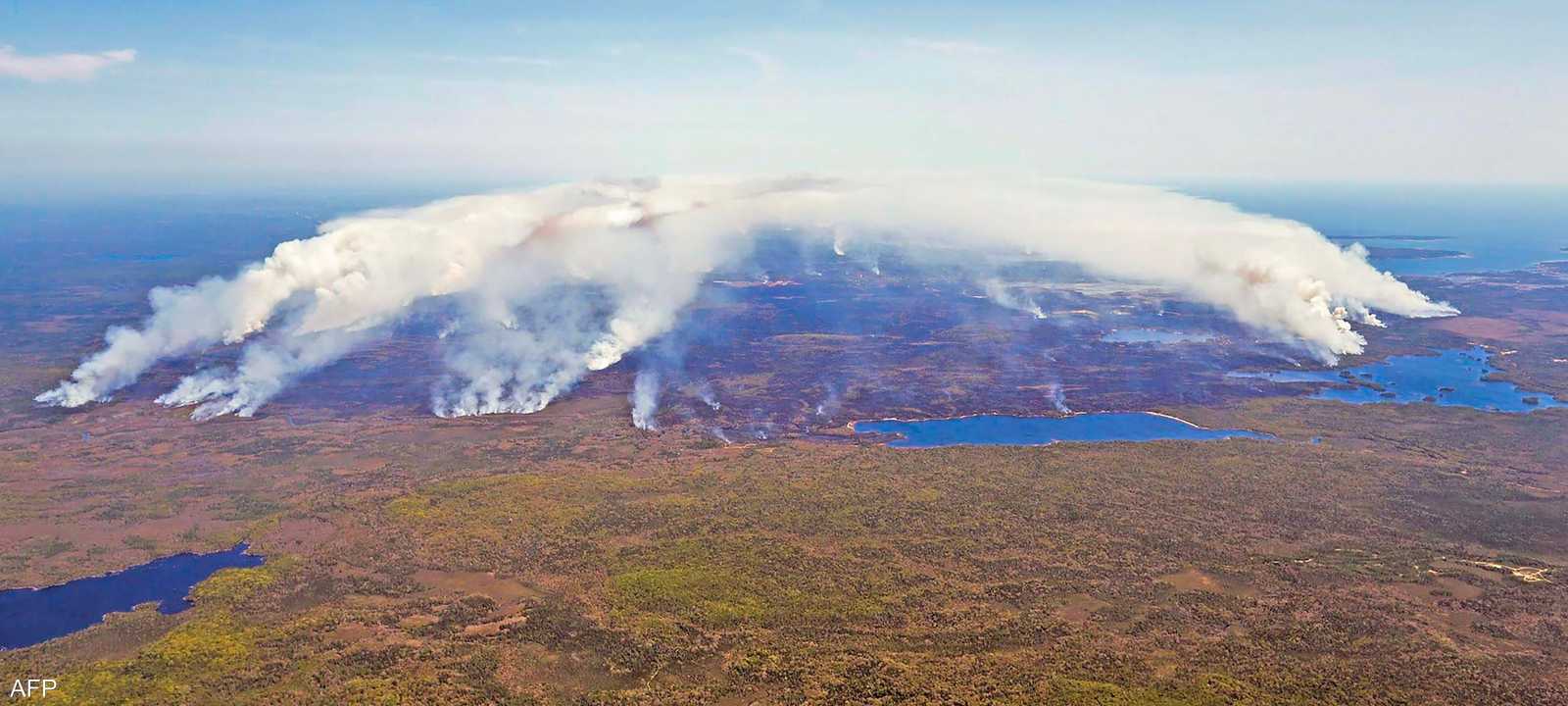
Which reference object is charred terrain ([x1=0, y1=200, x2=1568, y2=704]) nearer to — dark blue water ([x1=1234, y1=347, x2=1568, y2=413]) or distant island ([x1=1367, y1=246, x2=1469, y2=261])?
dark blue water ([x1=1234, y1=347, x2=1568, y2=413])

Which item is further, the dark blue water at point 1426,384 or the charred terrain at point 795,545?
the dark blue water at point 1426,384

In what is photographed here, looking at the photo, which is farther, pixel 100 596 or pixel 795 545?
pixel 795 545

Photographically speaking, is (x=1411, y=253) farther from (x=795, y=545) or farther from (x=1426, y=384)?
(x=795, y=545)

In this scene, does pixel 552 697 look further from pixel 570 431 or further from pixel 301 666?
pixel 570 431

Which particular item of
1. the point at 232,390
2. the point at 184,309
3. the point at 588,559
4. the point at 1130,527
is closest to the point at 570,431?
the point at 588,559

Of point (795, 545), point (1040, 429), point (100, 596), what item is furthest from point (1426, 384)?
point (100, 596)

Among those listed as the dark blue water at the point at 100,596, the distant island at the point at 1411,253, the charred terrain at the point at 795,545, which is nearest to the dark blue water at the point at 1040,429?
the charred terrain at the point at 795,545

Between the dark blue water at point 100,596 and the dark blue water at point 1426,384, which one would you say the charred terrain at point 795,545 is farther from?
the dark blue water at point 1426,384
